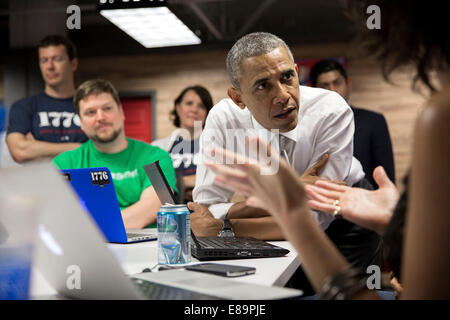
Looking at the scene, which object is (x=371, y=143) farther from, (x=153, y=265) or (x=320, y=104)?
(x=153, y=265)

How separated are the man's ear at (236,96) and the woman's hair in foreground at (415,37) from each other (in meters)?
1.17

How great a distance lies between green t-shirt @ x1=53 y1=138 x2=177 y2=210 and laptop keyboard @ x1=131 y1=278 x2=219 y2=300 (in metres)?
1.46

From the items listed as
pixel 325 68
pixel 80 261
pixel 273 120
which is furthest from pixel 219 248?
pixel 325 68

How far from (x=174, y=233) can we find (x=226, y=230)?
45cm

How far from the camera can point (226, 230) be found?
1.66 metres

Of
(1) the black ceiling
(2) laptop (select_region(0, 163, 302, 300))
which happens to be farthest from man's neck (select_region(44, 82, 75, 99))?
(2) laptop (select_region(0, 163, 302, 300))

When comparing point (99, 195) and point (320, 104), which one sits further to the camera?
point (320, 104)

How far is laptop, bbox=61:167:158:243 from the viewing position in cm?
151

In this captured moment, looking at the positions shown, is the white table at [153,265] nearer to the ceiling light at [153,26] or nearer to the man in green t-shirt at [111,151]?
the man in green t-shirt at [111,151]

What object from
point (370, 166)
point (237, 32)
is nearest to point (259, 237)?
point (370, 166)

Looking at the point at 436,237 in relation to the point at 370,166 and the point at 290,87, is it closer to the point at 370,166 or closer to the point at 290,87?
the point at 290,87

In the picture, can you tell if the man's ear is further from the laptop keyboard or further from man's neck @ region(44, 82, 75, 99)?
man's neck @ region(44, 82, 75, 99)

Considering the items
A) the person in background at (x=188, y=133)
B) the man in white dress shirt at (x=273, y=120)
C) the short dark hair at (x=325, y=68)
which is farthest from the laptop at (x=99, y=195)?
the short dark hair at (x=325, y=68)

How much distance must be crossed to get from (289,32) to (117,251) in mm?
5101
